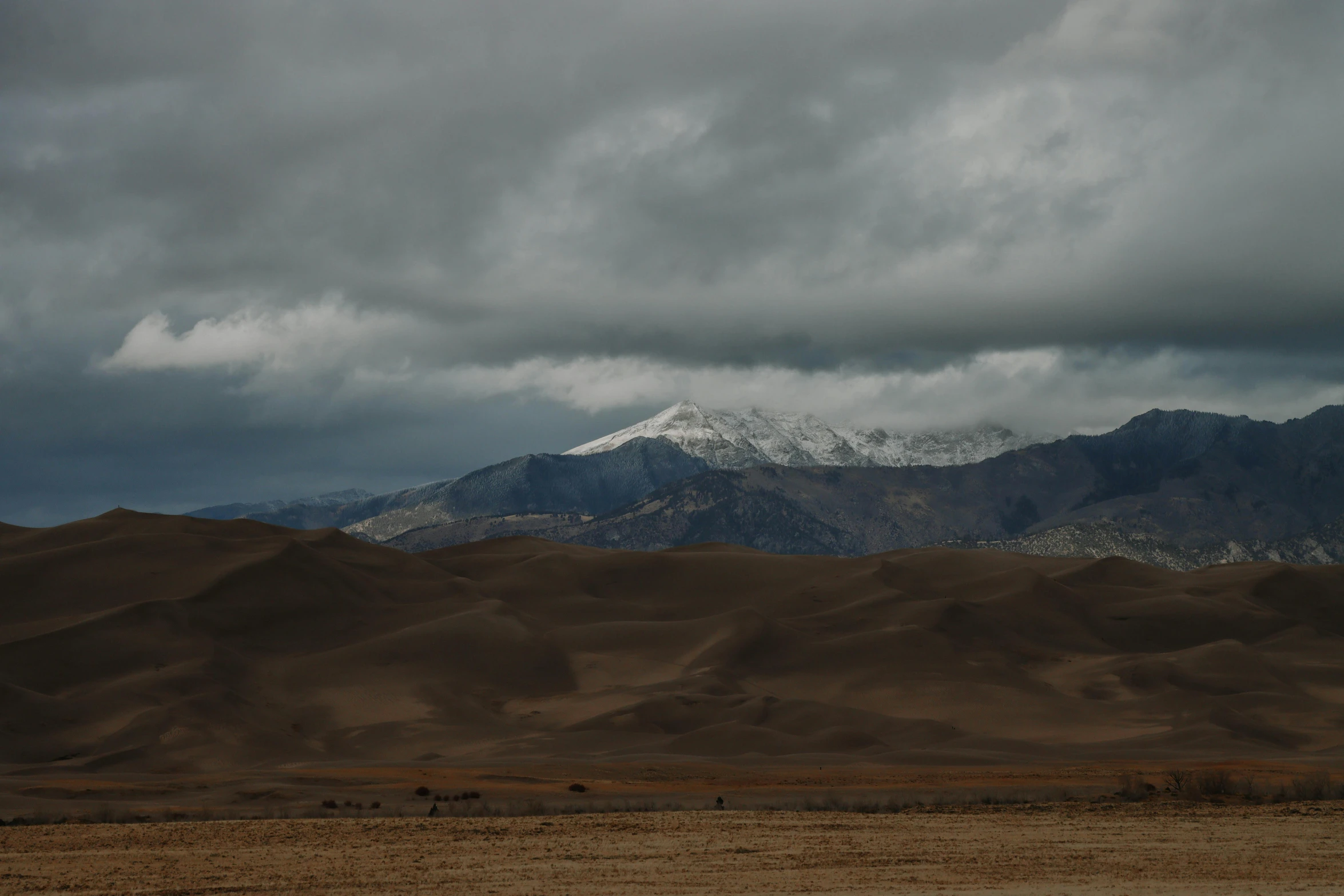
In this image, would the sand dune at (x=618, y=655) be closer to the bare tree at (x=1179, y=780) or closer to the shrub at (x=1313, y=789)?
the bare tree at (x=1179, y=780)

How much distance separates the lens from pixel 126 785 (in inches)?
2667

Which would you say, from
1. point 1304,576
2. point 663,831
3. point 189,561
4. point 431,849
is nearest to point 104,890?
point 431,849

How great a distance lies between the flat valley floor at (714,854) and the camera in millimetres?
31828

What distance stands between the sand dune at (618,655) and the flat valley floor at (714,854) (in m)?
43.6

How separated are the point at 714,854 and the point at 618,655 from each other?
292 ft

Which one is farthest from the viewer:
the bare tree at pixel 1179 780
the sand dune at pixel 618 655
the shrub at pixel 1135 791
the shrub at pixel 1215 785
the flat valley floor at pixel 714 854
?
the sand dune at pixel 618 655

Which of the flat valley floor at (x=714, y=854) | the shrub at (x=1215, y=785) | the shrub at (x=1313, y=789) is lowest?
the shrub at (x=1313, y=789)

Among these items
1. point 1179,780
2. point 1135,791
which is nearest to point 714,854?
point 1135,791

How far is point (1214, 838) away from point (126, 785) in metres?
51.3

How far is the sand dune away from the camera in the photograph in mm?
96000

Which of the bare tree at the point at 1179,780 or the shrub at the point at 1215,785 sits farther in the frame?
the bare tree at the point at 1179,780

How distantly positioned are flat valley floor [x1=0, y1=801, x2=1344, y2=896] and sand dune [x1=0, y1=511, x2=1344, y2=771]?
1718 inches

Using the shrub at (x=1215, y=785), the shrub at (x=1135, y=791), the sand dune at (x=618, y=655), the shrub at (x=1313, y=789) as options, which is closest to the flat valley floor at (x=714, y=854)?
the shrub at (x=1135, y=791)

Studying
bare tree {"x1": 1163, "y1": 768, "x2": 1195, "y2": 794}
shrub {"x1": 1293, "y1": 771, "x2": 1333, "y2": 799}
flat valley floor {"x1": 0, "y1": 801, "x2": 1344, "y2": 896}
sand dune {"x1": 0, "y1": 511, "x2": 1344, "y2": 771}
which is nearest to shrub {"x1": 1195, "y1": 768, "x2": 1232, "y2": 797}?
bare tree {"x1": 1163, "y1": 768, "x2": 1195, "y2": 794}
